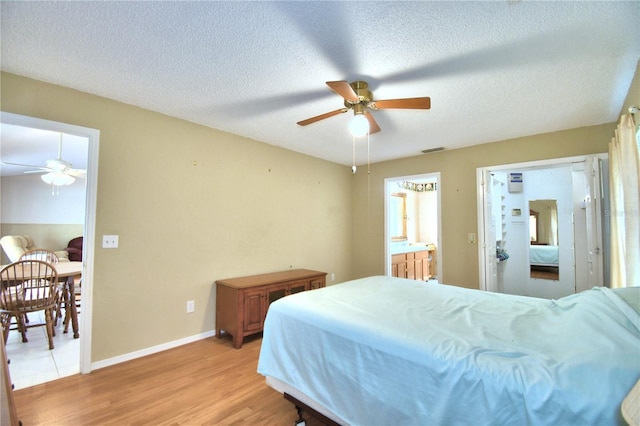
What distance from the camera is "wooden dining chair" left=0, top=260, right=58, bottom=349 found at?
2678 millimetres

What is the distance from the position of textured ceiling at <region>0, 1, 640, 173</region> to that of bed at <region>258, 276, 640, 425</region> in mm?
1501

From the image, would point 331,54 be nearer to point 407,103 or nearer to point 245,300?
point 407,103

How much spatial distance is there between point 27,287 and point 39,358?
2.91ft

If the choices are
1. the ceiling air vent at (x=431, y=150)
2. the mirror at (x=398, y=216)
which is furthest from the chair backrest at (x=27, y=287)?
the mirror at (x=398, y=216)

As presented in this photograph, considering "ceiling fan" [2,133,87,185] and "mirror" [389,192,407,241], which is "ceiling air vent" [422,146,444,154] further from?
"ceiling fan" [2,133,87,185]

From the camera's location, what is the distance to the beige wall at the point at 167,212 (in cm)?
244

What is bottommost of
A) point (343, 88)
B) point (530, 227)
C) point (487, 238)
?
point (487, 238)

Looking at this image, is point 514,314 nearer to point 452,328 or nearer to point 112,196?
point 452,328

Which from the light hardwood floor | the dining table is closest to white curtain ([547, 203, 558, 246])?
the light hardwood floor

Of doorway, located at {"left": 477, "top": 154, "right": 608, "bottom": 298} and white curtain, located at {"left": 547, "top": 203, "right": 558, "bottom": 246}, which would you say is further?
white curtain, located at {"left": 547, "top": 203, "right": 558, "bottom": 246}

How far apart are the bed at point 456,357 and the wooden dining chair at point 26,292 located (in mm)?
2567

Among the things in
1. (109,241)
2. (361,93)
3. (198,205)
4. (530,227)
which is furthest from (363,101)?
(530,227)

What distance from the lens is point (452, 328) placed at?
1.48m

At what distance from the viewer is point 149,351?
269cm
